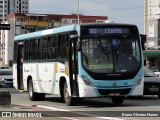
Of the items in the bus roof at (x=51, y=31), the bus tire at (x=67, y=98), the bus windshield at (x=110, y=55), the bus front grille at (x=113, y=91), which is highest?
the bus roof at (x=51, y=31)

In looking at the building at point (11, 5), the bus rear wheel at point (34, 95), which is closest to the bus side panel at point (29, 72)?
the bus rear wheel at point (34, 95)

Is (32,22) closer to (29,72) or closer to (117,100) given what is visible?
(29,72)

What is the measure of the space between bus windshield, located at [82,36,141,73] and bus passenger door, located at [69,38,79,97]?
38 centimetres

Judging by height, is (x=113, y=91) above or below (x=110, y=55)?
below

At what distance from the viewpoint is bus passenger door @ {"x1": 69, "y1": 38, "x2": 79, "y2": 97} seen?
17922 mm

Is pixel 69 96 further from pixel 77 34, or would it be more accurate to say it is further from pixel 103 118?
pixel 103 118

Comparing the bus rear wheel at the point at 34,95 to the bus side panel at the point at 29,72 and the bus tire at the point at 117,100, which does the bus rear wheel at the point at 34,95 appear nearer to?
the bus side panel at the point at 29,72

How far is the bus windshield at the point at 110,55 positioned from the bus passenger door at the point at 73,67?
0.38 metres

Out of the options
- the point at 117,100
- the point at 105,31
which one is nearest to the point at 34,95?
the point at 117,100

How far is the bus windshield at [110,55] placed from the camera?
17.7m

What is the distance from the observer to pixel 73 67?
1812 centimetres

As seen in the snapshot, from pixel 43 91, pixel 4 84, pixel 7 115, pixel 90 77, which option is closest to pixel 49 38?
pixel 43 91

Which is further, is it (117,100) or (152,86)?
(152,86)

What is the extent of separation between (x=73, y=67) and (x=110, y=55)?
1.43 m
